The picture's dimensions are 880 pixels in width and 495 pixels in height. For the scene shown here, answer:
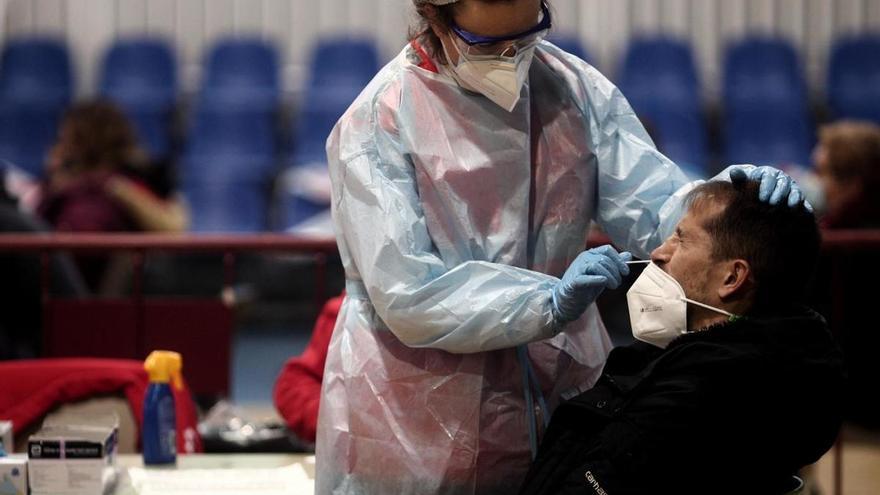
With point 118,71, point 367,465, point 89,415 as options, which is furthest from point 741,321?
point 118,71

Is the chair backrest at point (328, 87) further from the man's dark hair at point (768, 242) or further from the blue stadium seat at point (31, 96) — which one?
the man's dark hair at point (768, 242)

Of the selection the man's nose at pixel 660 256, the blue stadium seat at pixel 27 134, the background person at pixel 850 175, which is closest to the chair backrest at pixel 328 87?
the blue stadium seat at pixel 27 134

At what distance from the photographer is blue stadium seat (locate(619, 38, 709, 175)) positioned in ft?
25.1

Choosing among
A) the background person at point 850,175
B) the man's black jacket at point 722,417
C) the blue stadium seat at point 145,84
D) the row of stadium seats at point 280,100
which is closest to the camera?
the man's black jacket at point 722,417

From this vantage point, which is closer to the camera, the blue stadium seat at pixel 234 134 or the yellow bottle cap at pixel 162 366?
the yellow bottle cap at pixel 162 366

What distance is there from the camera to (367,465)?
7.52 feet

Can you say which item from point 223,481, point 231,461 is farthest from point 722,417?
point 231,461

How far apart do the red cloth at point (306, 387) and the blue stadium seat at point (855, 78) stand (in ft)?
18.0

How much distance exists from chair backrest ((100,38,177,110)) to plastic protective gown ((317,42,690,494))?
5.92 meters

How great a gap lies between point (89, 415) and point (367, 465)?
1198 mm

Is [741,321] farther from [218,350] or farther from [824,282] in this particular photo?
[824,282]

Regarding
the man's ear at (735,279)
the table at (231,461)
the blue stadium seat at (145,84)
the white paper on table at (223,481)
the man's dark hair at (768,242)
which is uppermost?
the man's dark hair at (768,242)

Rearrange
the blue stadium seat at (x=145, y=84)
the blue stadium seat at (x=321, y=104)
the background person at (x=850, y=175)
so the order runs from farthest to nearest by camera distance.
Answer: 1. the blue stadium seat at (x=145, y=84)
2. the blue stadium seat at (x=321, y=104)
3. the background person at (x=850, y=175)

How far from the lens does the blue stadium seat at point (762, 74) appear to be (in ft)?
26.5
